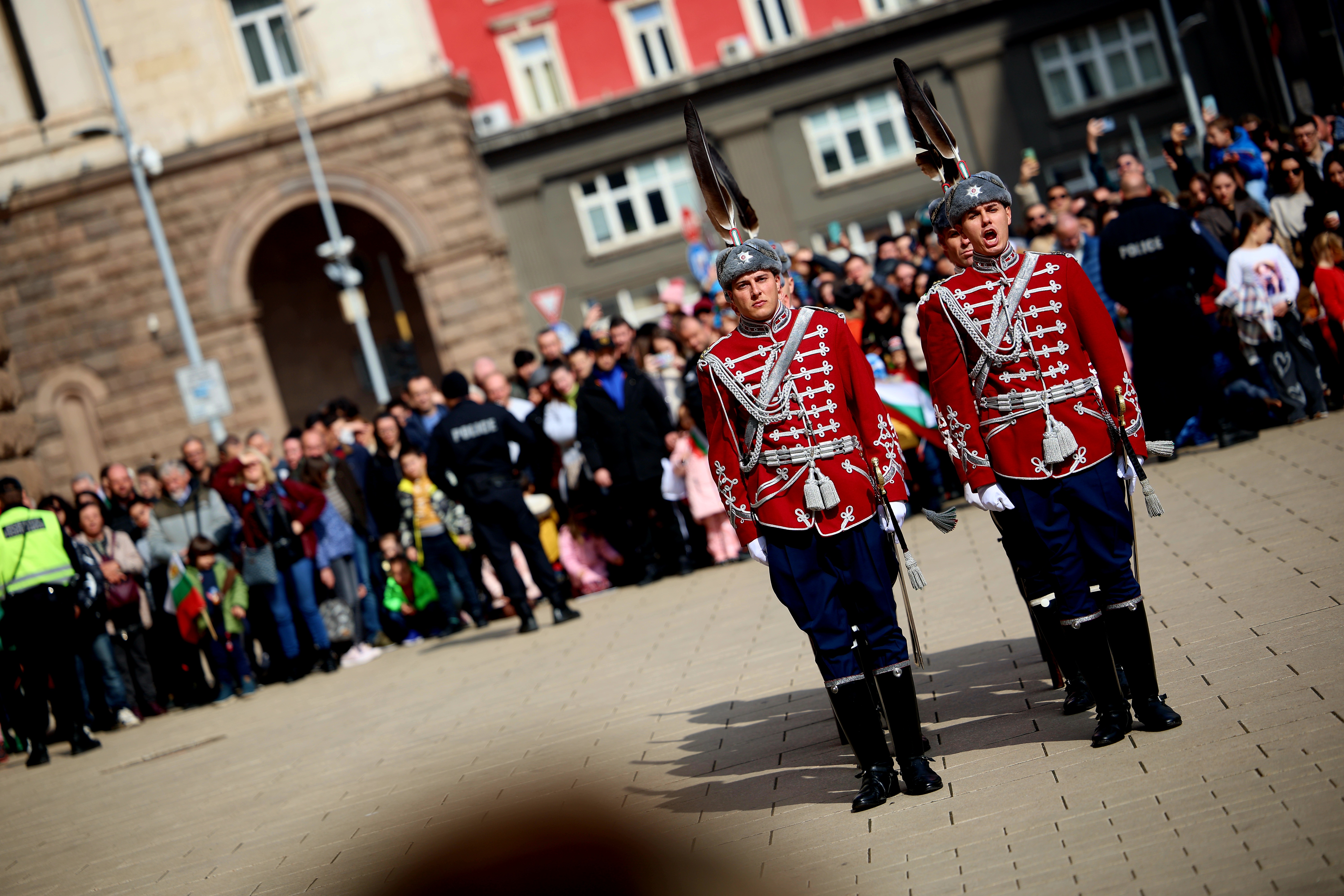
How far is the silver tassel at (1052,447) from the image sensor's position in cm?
523

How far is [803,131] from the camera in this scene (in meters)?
31.6

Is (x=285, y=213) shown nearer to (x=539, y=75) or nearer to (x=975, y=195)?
(x=539, y=75)

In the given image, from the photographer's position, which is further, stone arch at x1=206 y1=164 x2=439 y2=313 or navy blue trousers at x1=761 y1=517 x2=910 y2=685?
stone arch at x1=206 y1=164 x2=439 y2=313

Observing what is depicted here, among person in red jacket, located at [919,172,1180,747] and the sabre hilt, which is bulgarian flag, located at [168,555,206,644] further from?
person in red jacket, located at [919,172,1180,747]

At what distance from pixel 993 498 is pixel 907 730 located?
919 millimetres

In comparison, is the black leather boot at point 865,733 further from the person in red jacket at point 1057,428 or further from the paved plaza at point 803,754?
the person in red jacket at point 1057,428

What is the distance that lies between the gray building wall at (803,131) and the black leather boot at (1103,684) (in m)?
25.9

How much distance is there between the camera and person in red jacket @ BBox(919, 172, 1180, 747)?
521 centimetres

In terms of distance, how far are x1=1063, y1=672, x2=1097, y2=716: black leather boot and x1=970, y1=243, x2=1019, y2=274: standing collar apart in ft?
5.25

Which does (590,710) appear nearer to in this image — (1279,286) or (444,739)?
(444,739)

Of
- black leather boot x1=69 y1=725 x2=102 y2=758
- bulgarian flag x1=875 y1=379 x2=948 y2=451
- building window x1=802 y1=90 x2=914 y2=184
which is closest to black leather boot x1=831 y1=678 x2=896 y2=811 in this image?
bulgarian flag x1=875 y1=379 x2=948 y2=451

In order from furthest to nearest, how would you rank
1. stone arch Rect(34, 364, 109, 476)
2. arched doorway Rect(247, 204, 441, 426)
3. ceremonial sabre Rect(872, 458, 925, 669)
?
arched doorway Rect(247, 204, 441, 426)
stone arch Rect(34, 364, 109, 476)
ceremonial sabre Rect(872, 458, 925, 669)

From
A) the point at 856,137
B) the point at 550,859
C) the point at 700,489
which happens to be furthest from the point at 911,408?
the point at 856,137

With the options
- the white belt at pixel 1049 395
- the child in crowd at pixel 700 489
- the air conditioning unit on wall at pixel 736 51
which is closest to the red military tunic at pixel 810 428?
the white belt at pixel 1049 395
